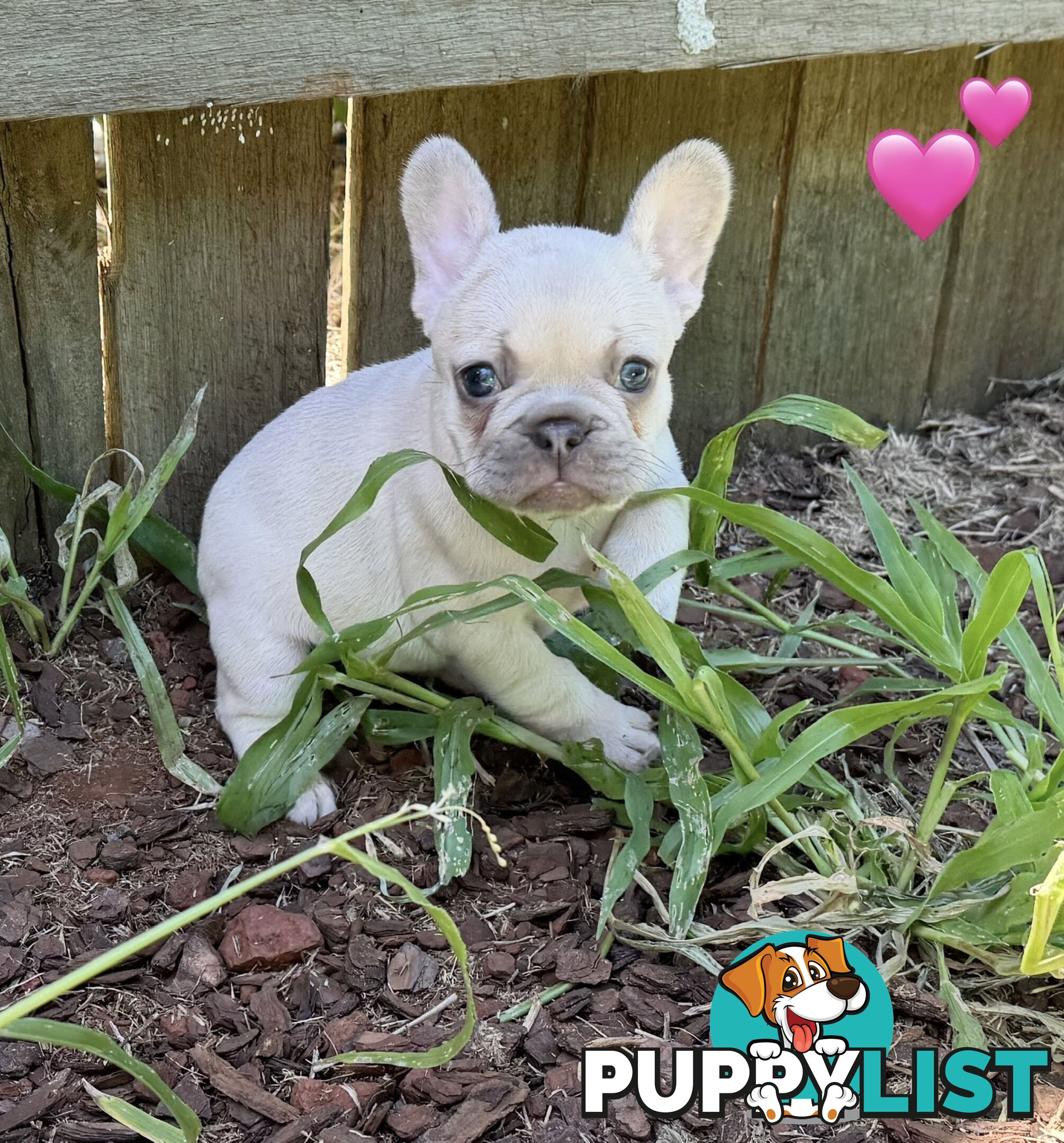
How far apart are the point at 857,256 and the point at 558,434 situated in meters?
2.14

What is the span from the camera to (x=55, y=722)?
11.1 feet

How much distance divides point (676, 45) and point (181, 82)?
127 centimetres

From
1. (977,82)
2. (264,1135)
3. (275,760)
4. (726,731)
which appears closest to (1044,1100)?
(726,731)

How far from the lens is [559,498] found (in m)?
2.73

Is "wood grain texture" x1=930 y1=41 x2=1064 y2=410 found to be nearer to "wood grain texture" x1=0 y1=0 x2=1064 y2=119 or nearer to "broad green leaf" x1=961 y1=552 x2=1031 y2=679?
"wood grain texture" x1=0 y1=0 x2=1064 y2=119

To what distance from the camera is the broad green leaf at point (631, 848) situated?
2652 millimetres

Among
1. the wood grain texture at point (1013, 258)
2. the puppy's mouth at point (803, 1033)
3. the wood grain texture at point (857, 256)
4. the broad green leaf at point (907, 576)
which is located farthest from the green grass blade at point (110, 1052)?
the wood grain texture at point (1013, 258)

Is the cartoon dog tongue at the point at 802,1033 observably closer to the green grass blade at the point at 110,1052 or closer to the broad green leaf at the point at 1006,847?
the broad green leaf at the point at 1006,847

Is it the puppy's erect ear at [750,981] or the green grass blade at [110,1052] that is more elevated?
the green grass blade at [110,1052]

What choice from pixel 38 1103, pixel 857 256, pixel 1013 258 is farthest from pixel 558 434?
pixel 1013 258

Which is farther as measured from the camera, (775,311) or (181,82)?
(775,311)

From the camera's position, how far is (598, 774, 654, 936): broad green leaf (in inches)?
104

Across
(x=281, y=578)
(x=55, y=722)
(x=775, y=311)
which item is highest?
(x=775, y=311)

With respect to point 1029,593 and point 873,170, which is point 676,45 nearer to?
point 873,170
